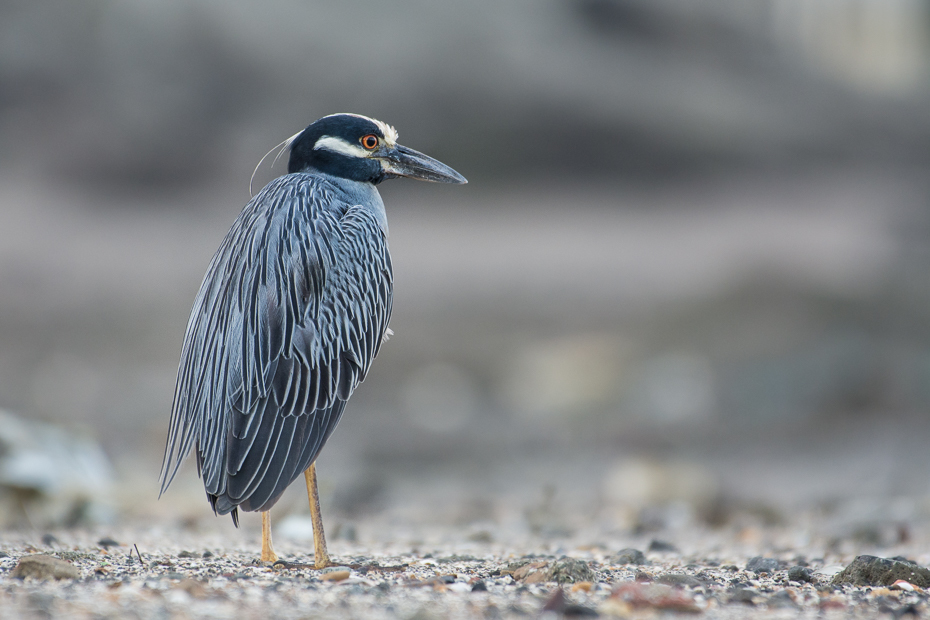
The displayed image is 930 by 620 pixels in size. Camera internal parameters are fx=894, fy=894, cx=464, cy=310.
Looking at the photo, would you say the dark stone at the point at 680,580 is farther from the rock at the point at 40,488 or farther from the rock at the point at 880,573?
the rock at the point at 40,488

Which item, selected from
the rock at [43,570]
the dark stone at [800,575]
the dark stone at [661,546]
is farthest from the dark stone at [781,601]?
the rock at [43,570]

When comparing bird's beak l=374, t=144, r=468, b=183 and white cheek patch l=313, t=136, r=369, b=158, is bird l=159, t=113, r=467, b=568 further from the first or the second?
bird's beak l=374, t=144, r=468, b=183

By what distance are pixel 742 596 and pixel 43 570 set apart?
7.50ft

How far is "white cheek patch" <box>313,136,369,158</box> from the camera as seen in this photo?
4484mm

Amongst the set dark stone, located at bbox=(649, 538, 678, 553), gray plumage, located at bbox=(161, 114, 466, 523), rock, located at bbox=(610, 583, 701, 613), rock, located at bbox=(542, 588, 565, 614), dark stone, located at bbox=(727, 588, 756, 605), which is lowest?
rock, located at bbox=(542, 588, 565, 614)

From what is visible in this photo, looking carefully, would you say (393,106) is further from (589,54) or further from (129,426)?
(129,426)

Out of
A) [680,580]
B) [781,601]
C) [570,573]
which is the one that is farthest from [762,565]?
[570,573]

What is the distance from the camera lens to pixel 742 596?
2.89 m

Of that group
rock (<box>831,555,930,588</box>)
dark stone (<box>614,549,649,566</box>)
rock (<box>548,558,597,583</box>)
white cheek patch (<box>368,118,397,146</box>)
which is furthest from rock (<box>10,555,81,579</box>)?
rock (<box>831,555,930,588</box>)

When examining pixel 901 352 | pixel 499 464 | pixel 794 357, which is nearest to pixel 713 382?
pixel 794 357

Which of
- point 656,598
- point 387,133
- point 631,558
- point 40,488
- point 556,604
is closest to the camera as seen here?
point 556,604

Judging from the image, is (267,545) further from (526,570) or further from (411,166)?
(411,166)

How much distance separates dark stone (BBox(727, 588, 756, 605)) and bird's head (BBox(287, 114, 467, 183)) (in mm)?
2663

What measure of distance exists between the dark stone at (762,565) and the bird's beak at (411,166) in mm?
2396
